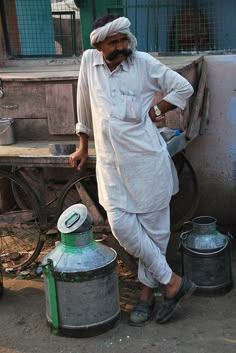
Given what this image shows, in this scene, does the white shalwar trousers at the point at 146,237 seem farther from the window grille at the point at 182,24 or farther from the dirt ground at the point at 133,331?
the window grille at the point at 182,24

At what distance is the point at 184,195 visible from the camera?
582 cm

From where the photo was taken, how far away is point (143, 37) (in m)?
6.66

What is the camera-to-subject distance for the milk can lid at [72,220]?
3.74 m

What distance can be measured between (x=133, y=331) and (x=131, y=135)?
1363mm

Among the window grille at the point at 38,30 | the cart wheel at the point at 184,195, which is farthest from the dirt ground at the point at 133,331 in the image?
the window grille at the point at 38,30

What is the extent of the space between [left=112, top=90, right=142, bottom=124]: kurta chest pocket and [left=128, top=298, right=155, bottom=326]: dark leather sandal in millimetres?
1340

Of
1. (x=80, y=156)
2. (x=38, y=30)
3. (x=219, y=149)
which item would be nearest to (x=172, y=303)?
(x=80, y=156)

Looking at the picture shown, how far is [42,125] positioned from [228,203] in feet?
7.36

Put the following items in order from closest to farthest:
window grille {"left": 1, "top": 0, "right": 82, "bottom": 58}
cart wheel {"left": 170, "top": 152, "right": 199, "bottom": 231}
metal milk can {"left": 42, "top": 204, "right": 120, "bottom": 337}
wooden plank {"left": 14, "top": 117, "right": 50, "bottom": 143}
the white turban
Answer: the white turban, metal milk can {"left": 42, "top": 204, "right": 120, "bottom": 337}, wooden plank {"left": 14, "top": 117, "right": 50, "bottom": 143}, cart wheel {"left": 170, "top": 152, "right": 199, "bottom": 231}, window grille {"left": 1, "top": 0, "right": 82, "bottom": 58}

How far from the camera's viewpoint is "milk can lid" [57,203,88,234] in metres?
3.74

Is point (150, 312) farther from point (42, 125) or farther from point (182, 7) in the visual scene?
point (182, 7)

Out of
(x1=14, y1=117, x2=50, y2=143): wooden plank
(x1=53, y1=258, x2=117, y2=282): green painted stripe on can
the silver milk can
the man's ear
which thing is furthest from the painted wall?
(x1=53, y1=258, x2=117, y2=282): green painted stripe on can

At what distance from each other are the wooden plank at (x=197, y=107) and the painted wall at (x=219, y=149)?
7.1 inches

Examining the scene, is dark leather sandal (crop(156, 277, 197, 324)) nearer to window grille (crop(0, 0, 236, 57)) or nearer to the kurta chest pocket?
the kurta chest pocket
